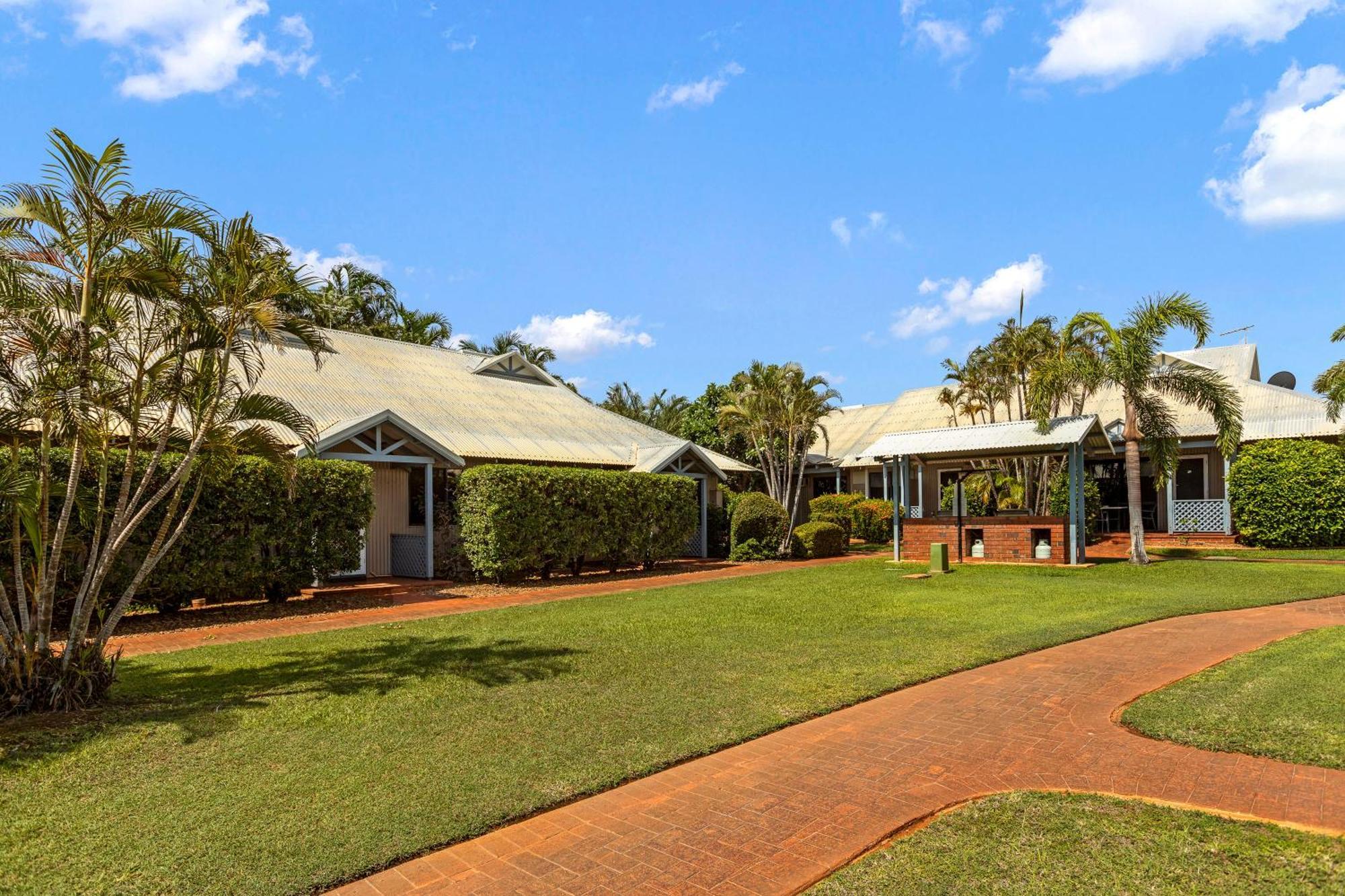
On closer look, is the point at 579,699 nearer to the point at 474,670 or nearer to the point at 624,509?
the point at 474,670

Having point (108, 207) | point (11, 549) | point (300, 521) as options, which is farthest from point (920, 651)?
point (11, 549)

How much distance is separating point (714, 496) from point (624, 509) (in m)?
8.70

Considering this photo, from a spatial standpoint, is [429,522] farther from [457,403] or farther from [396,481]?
[457,403]

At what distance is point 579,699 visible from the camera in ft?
23.2

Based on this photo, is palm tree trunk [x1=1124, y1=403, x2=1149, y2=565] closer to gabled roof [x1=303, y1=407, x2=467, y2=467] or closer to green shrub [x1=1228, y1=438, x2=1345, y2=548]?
green shrub [x1=1228, y1=438, x2=1345, y2=548]

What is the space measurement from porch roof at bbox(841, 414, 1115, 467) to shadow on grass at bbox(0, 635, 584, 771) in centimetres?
1396

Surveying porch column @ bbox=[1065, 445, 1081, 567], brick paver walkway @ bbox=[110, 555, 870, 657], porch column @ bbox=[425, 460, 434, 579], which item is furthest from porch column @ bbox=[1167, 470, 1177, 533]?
porch column @ bbox=[425, 460, 434, 579]

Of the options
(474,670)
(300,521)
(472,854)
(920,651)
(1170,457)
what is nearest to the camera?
(472,854)

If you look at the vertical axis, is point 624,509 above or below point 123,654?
above

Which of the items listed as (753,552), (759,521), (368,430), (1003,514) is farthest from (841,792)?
(1003,514)

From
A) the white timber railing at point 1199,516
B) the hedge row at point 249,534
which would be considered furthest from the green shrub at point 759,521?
the white timber railing at point 1199,516

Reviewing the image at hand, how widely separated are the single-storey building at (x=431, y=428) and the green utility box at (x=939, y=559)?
23.1 ft

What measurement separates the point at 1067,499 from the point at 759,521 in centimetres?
1038

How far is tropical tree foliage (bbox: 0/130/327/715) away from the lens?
22.4ft
